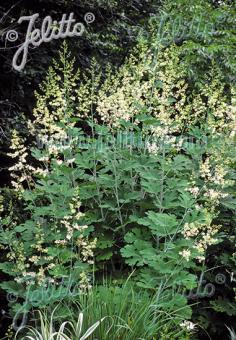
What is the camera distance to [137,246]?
325 cm

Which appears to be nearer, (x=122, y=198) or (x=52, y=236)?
(x=52, y=236)

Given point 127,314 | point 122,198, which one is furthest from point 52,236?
point 127,314

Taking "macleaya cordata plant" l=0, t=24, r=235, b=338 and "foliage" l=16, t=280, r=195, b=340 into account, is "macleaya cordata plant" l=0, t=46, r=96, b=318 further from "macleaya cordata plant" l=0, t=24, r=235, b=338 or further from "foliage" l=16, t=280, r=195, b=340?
"foliage" l=16, t=280, r=195, b=340

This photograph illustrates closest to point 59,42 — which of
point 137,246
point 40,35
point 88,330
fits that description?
point 40,35

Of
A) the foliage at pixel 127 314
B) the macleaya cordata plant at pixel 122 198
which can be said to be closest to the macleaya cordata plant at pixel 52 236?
the macleaya cordata plant at pixel 122 198

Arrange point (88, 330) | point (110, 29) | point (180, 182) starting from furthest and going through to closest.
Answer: point (110, 29) < point (180, 182) < point (88, 330)

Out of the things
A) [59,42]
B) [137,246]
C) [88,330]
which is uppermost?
[59,42]

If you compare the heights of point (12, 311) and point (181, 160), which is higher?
point (181, 160)

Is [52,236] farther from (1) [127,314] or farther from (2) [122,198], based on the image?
(1) [127,314]

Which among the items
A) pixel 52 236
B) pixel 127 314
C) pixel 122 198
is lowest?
pixel 127 314

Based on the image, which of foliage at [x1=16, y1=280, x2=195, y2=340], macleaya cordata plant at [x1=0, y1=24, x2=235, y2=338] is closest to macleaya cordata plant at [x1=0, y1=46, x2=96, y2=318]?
macleaya cordata plant at [x1=0, y1=24, x2=235, y2=338]

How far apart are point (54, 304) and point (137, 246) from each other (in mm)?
634

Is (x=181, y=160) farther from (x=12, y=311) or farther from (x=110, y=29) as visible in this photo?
(x=110, y=29)

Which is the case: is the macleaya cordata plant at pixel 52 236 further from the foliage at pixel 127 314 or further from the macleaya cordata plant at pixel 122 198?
the foliage at pixel 127 314
